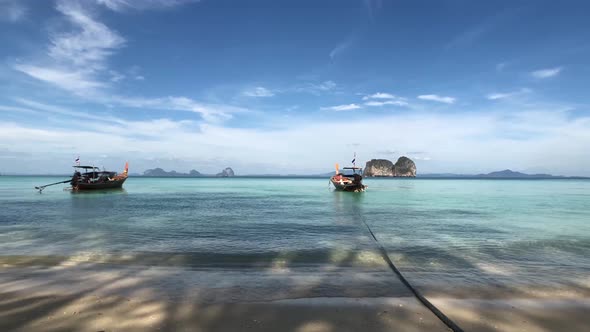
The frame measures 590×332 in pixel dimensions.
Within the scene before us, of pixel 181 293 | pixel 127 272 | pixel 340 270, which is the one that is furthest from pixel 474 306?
pixel 127 272

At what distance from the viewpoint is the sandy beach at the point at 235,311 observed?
16.8 ft

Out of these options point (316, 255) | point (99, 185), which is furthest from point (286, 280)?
point (99, 185)

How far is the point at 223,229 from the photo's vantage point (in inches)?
683

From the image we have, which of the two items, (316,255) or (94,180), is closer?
(316,255)

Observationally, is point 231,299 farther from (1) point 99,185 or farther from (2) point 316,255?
(1) point 99,185

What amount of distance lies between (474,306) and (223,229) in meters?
13.5

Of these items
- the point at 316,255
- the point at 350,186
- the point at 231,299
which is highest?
the point at 350,186

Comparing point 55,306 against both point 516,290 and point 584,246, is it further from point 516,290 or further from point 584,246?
point 584,246

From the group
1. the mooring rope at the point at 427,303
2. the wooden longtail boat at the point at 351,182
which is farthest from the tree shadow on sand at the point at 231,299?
the wooden longtail boat at the point at 351,182

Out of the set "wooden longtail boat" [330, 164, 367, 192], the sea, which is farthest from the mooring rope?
"wooden longtail boat" [330, 164, 367, 192]

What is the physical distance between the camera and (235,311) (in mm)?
5762

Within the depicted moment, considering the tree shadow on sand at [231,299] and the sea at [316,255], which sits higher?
the tree shadow on sand at [231,299]

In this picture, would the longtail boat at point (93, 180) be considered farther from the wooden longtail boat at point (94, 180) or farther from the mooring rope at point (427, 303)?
the mooring rope at point (427, 303)

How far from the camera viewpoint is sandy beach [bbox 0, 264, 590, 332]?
513cm
